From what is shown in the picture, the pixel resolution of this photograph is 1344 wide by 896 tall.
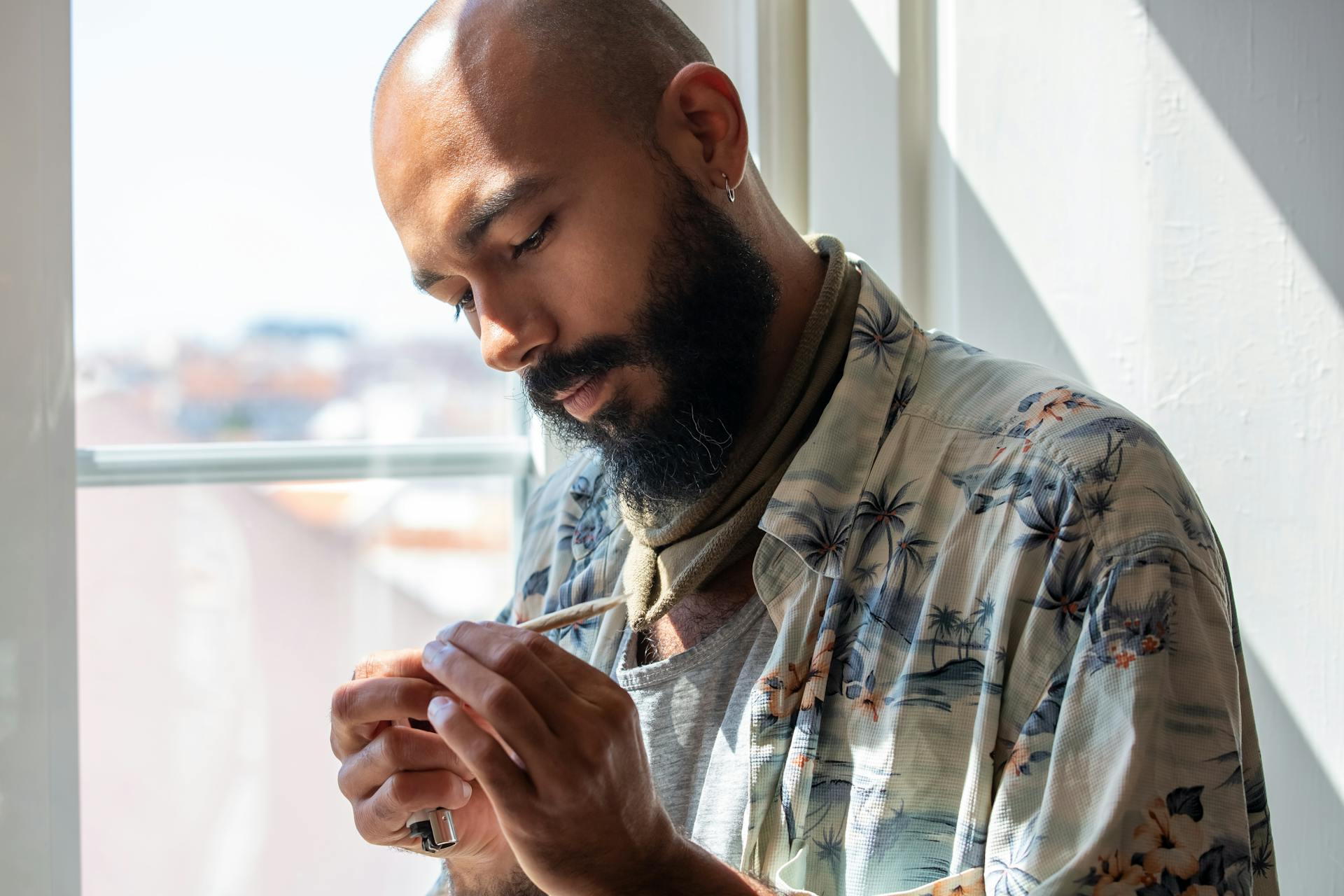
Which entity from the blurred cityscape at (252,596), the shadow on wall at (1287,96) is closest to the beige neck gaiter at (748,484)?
the shadow on wall at (1287,96)

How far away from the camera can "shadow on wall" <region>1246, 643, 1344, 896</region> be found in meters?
1.28

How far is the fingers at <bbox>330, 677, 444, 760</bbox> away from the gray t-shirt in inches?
9.4

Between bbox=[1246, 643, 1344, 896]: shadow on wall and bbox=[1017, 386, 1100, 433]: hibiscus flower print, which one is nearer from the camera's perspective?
bbox=[1017, 386, 1100, 433]: hibiscus flower print

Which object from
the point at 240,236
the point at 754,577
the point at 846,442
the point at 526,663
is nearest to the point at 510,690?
the point at 526,663

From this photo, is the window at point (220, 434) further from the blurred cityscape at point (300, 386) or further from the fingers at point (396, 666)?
the fingers at point (396, 666)

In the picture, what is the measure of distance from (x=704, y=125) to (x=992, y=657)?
0.64 metres

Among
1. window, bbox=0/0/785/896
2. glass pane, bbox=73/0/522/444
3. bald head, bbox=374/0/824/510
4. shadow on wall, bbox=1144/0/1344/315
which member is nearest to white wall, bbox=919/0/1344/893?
shadow on wall, bbox=1144/0/1344/315

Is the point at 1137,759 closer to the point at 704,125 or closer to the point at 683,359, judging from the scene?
the point at 683,359

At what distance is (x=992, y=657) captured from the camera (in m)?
0.91

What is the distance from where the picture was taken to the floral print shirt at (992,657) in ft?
2.68

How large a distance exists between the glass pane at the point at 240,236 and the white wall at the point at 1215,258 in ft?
2.97

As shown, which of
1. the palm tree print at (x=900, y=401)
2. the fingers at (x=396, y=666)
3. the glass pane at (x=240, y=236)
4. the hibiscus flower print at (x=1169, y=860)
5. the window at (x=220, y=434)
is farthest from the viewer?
the glass pane at (x=240, y=236)

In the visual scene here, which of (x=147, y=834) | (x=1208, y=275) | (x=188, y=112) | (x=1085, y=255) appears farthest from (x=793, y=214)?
(x=147, y=834)

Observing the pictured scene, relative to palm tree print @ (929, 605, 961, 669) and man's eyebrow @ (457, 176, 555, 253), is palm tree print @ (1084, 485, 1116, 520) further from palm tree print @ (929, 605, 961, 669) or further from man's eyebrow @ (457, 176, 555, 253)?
man's eyebrow @ (457, 176, 555, 253)
